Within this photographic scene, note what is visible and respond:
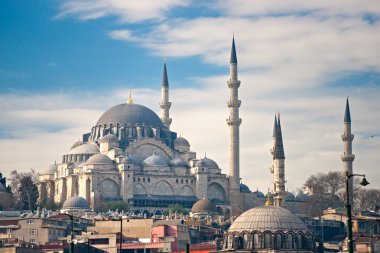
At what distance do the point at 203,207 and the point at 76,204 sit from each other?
34.0ft

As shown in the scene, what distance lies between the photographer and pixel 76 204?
9412 cm

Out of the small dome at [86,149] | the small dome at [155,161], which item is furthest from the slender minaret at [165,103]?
the small dome at [155,161]

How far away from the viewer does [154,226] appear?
80.9 m

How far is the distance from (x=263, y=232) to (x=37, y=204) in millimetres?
47020

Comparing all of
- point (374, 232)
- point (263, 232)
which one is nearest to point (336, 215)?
point (374, 232)

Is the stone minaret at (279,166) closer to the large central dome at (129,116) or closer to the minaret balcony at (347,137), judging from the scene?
the minaret balcony at (347,137)

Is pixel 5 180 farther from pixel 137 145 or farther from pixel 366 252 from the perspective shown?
pixel 366 252

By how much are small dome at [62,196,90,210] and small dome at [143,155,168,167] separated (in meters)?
10.4

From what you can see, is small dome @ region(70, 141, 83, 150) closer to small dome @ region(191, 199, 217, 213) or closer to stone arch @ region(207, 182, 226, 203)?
stone arch @ region(207, 182, 226, 203)

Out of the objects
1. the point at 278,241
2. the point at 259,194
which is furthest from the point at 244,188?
the point at 278,241

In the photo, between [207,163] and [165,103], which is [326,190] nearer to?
[207,163]

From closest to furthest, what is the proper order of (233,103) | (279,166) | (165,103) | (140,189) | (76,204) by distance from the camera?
1. (279,166)
2. (76,204)
3. (233,103)
4. (140,189)
5. (165,103)

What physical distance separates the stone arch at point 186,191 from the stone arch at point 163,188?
101 centimetres

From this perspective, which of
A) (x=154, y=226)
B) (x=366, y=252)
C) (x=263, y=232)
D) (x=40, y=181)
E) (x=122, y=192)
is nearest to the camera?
(x=263, y=232)
